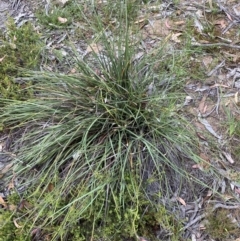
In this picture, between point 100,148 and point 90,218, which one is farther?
point 100,148

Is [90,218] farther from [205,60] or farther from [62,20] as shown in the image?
[62,20]

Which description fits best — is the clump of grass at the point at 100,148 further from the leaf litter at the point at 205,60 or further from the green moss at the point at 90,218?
the leaf litter at the point at 205,60

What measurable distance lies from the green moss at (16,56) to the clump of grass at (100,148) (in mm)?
158

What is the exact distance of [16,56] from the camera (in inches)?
124

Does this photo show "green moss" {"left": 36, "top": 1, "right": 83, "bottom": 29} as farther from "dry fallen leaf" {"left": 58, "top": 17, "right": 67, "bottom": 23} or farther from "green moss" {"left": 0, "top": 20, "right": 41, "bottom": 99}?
"green moss" {"left": 0, "top": 20, "right": 41, "bottom": 99}

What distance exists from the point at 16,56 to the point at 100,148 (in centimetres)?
120

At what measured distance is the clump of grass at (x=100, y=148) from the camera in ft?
7.68

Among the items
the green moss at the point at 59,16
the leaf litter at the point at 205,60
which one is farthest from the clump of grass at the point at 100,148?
the green moss at the point at 59,16

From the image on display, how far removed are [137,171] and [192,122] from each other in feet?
2.12

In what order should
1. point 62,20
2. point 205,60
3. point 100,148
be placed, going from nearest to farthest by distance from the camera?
point 100,148 → point 205,60 → point 62,20

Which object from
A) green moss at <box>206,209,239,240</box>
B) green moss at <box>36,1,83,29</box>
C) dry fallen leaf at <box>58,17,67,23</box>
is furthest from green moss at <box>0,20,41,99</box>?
green moss at <box>206,209,239,240</box>

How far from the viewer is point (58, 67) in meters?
3.15

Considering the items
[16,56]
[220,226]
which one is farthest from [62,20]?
[220,226]

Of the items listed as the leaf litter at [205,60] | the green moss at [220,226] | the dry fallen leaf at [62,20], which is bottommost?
the green moss at [220,226]
